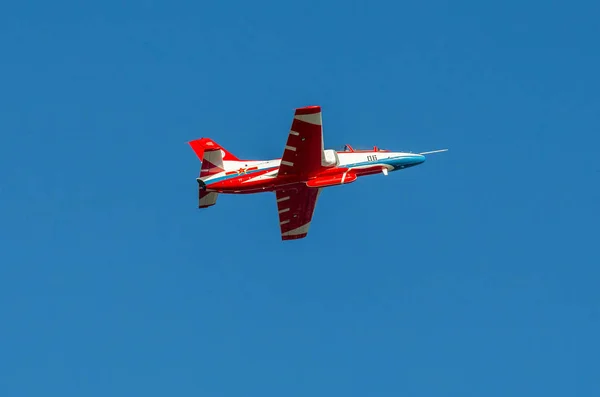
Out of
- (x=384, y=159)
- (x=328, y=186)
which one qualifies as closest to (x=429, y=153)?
(x=384, y=159)

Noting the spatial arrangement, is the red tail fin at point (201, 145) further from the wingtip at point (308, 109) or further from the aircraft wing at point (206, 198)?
the wingtip at point (308, 109)

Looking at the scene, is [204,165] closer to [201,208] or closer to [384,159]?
[201,208]

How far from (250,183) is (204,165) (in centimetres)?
376

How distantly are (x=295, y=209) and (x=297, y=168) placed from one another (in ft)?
24.1

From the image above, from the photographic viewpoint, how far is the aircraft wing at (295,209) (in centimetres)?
8769

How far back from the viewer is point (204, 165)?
83188mm

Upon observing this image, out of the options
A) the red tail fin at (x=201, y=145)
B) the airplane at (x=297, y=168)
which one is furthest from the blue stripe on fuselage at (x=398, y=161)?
the red tail fin at (x=201, y=145)

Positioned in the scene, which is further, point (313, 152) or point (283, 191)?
point (283, 191)

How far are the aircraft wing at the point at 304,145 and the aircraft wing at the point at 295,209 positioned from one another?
358 centimetres

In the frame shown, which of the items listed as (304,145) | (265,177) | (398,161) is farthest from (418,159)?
(265,177)

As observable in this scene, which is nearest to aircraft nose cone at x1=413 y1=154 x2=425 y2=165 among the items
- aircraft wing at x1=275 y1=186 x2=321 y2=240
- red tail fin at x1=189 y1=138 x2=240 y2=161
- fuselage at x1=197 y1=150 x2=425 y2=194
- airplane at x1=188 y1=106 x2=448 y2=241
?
airplane at x1=188 y1=106 x2=448 y2=241

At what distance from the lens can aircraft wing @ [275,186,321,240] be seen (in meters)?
87.7

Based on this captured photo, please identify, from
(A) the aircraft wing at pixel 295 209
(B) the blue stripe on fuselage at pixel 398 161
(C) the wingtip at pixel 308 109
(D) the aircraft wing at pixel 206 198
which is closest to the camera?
(C) the wingtip at pixel 308 109

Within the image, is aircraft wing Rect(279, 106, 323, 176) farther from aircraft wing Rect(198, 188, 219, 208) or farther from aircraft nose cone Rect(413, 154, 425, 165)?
aircraft nose cone Rect(413, 154, 425, 165)
